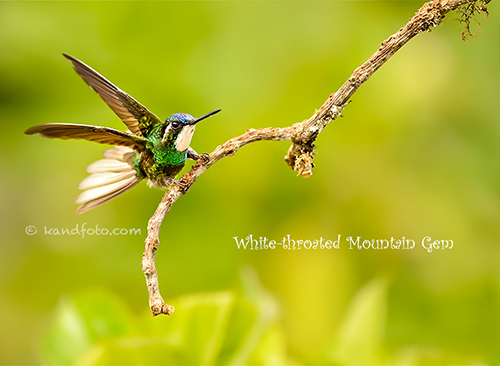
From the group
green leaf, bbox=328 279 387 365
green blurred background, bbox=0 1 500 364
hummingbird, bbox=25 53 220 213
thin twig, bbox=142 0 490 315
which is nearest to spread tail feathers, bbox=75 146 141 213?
hummingbird, bbox=25 53 220 213

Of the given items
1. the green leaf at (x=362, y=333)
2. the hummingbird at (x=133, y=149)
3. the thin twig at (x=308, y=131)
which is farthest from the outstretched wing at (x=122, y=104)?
the green leaf at (x=362, y=333)

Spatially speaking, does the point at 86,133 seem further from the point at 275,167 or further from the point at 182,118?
the point at 275,167

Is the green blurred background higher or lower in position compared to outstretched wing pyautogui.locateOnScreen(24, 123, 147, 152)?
higher

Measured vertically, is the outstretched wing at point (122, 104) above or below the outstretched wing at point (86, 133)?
above

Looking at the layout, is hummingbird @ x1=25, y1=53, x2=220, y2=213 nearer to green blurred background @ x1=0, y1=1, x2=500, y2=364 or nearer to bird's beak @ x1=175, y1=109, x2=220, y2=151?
bird's beak @ x1=175, y1=109, x2=220, y2=151

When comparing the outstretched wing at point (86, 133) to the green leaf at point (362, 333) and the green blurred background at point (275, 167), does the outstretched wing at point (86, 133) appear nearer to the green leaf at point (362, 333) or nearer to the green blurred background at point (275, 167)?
the green leaf at point (362, 333)

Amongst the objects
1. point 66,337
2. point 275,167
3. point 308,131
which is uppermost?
point 275,167

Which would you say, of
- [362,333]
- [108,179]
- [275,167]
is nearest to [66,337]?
[108,179]

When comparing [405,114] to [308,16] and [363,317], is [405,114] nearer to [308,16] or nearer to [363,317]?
[308,16]
